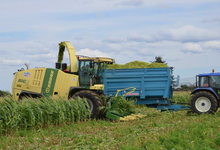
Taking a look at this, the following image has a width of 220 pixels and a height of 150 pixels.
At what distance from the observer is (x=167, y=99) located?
1440cm

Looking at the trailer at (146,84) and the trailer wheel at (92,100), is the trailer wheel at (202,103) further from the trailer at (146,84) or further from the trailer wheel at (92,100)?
the trailer wheel at (92,100)

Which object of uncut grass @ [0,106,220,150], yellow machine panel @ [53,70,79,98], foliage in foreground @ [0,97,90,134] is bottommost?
uncut grass @ [0,106,220,150]

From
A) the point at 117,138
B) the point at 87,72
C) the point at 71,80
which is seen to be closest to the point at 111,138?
the point at 117,138

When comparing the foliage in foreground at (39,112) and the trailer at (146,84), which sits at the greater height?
the trailer at (146,84)

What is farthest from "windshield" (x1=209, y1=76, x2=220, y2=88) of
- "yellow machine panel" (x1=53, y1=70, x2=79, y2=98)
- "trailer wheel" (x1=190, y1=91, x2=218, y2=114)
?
"yellow machine panel" (x1=53, y1=70, x2=79, y2=98)

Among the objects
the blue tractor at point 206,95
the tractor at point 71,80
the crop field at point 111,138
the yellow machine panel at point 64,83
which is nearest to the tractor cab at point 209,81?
the blue tractor at point 206,95

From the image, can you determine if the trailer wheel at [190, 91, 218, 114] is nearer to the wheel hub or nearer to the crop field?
the wheel hub

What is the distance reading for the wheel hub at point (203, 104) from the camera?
13008mm

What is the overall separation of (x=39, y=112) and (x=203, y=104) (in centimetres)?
695

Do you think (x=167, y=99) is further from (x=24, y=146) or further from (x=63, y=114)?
(x=24, y=146)

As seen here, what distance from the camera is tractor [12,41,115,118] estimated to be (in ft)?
42.5

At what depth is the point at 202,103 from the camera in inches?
516

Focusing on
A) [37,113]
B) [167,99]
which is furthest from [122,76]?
[37,113]

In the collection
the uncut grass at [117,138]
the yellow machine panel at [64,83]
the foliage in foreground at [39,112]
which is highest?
the yellow machine panel at [64,83]
